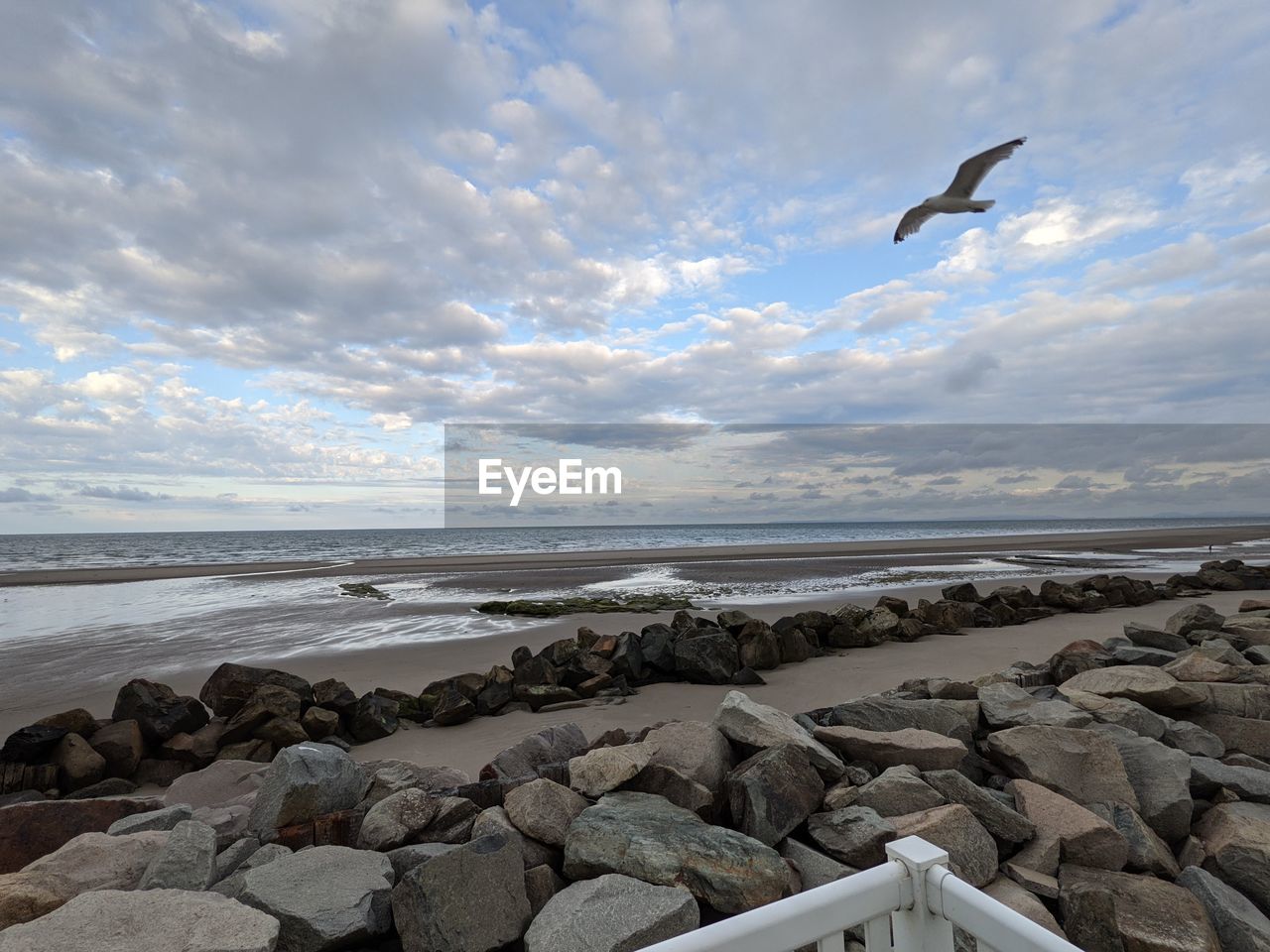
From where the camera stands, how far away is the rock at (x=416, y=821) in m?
2.73

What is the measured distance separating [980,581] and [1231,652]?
13.4 m

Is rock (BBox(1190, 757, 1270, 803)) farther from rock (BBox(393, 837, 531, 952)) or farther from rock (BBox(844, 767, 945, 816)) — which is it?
rock (BBox(393, 837, 531, 952))

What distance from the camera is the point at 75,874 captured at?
245cm

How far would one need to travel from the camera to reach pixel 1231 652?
5516 millimetres

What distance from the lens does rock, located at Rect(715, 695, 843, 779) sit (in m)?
3.09

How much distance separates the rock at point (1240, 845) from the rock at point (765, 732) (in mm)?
1561

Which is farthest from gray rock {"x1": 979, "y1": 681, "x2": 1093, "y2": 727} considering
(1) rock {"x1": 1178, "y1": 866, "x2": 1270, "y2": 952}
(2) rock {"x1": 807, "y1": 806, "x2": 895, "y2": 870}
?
(2) rock {"x1": 807, "y1": 806, "x2": 895, "y2": 870}

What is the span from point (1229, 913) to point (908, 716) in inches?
63.4

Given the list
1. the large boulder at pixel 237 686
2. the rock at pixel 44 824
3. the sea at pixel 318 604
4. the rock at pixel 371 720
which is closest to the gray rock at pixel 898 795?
the rock at pixel 44 824

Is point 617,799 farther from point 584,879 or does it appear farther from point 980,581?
point 980,581

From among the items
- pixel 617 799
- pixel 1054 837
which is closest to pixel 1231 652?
pixel 1054 837

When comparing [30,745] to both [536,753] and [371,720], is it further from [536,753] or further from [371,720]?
[536,753]

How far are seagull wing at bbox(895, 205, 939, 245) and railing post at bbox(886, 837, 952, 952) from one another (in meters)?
6.92

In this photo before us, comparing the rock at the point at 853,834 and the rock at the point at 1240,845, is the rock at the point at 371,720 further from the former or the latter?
the rock at the point at 1240,845
